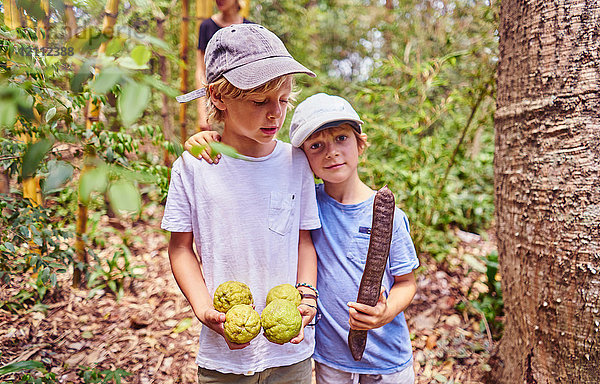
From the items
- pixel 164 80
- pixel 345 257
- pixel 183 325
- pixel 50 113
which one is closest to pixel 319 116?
pixel 345 257

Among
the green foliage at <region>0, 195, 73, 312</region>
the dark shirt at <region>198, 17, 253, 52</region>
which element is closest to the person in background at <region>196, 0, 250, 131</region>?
the dark shirt at <region>198, 17, 253, 52</region>

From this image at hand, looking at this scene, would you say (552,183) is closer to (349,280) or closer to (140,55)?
(349,280)

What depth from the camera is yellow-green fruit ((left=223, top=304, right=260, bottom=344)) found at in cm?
123

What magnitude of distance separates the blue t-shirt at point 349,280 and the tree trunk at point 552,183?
1.98 feet

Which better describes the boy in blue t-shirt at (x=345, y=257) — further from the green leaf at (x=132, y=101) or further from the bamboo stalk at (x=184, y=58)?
the bamboo stalk at (x=184, y=58)

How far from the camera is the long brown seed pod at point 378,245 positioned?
4.34ft

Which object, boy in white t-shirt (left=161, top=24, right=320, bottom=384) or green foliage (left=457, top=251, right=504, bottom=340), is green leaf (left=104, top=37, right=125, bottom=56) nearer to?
boy in white t-shirt (left=161, top=24, right=320, bottom=384)

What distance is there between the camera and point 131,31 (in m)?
0.73

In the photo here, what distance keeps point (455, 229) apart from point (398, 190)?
1.23 m

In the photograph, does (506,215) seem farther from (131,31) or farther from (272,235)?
(131,31)

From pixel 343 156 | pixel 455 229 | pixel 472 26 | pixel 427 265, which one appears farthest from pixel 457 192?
pixel 343 156

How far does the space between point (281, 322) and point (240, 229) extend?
382 mm

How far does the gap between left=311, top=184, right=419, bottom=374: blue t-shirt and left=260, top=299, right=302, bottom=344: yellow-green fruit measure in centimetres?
36

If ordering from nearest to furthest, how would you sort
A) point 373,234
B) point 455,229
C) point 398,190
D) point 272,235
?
→ point 373,234
point 272,235
point 398,190
point 455,229
